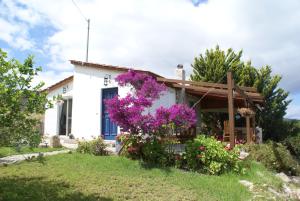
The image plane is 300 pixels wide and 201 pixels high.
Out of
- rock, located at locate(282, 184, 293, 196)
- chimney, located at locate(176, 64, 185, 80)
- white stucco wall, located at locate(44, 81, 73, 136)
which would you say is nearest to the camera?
rock, located at locate(282, 184, 293, 196)

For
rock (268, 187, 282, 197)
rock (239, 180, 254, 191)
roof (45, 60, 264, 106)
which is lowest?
rock (268, 187, 282, 197)

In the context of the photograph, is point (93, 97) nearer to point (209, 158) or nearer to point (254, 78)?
point (209, 158)

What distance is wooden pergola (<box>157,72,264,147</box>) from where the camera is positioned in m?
12.0

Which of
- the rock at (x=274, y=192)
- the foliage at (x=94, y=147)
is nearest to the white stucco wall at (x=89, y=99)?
the foliage at (x=94, y=147)

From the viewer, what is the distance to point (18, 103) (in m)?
5.19

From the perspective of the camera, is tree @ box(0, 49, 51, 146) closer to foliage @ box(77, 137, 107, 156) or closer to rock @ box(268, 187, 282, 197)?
foliage @ box(77, 137, 107, 156)

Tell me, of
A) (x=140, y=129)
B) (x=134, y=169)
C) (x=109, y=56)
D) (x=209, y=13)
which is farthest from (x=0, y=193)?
(x=109, y=56)

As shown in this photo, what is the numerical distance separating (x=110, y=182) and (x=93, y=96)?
7.14 metres

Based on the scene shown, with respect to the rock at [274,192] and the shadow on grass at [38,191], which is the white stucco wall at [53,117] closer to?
the shadow on grass at [38,191]

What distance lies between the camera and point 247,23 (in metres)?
14.4

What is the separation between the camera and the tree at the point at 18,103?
16.6ft

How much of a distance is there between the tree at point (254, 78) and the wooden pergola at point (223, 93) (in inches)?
56.1

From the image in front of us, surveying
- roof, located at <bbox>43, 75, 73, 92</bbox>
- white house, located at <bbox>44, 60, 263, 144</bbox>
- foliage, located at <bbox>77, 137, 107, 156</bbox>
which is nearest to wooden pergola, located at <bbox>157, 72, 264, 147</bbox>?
white house, located at <bbox>44, 60, 263, 144</bbox>

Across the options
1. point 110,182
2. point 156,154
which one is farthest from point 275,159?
point 110,182
